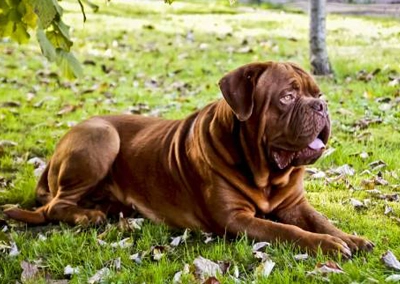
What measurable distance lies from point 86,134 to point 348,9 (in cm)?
1136

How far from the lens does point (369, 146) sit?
22.3ft

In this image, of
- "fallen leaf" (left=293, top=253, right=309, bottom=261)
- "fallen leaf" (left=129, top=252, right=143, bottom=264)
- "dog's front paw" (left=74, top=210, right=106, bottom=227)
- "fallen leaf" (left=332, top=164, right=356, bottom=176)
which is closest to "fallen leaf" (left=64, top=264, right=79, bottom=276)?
"fallen leaf" (left=129, top=252, right=143, bottom=264)

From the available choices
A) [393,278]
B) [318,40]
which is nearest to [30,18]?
[393,278]

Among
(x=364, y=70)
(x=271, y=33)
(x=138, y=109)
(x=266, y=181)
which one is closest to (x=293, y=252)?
(x=266, y=181)

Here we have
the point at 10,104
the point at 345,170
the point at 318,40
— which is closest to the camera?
the point at 345,170

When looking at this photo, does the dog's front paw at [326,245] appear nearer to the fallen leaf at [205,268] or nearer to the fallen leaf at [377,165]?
the fallen leaf at [205,268]

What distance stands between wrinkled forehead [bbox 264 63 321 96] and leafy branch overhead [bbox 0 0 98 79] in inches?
47.0

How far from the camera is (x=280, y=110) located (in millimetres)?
4285

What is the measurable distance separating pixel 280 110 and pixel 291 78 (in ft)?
0.68

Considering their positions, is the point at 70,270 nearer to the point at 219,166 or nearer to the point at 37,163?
the point at 219,166

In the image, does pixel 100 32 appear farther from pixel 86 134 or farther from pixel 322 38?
pixel 86 134

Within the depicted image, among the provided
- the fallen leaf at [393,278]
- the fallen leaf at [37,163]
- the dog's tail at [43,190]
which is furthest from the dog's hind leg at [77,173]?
the fallen leaf at [393,278]

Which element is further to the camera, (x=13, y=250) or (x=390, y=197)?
(x=390, y=197)

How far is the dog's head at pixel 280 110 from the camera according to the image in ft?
13.8
